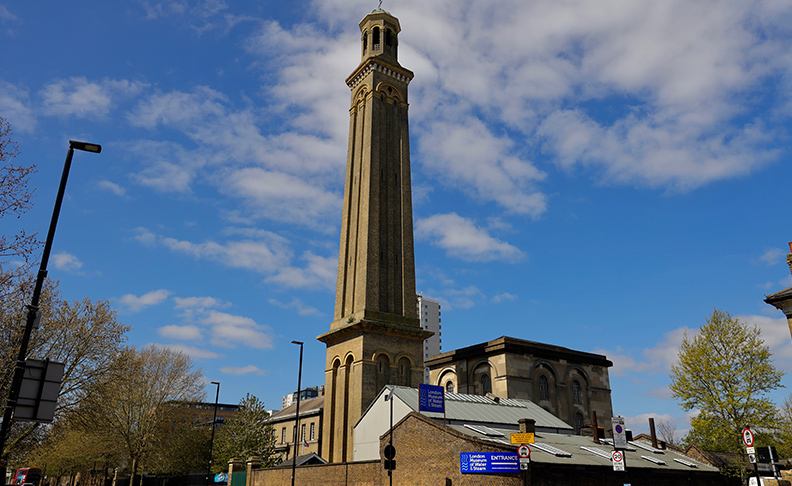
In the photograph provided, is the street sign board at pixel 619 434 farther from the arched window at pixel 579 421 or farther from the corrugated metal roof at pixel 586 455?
the arched window at pixel 579 421

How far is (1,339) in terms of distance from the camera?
2284 cm

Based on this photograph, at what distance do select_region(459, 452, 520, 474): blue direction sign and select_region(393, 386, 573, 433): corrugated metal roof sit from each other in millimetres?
8166

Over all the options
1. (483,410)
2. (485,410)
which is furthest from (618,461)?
(485,410)

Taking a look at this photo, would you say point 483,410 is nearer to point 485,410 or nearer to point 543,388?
point 485,410

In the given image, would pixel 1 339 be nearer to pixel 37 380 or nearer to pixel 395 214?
pixel 37 380

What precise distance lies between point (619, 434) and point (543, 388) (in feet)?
94.9

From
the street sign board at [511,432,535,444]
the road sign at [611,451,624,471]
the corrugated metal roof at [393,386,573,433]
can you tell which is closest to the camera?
the road sign at [611,451,624,471]

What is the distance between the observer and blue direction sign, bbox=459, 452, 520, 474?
78.3ft

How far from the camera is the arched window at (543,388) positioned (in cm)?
5009

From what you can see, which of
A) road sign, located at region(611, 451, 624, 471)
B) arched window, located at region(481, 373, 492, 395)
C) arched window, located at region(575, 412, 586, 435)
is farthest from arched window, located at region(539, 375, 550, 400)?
road sign, located at region(611, 451, 624, 471)

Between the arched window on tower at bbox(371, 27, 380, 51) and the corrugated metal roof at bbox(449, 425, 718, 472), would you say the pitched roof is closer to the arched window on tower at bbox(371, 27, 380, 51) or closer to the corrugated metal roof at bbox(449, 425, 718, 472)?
the corrugated metal roof at bbox(449, 425, 718, 472)

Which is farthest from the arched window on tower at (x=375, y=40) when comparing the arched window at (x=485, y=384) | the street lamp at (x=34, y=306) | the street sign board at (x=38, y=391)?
the street sign board at (x=38, y=391)

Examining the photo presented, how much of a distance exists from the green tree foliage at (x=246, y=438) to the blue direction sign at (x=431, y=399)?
26.3 m

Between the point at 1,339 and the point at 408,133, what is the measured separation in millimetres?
43490
